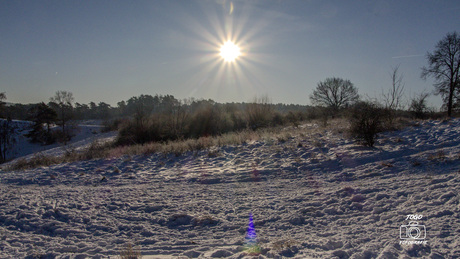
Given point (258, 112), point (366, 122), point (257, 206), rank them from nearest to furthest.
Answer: point (257, 206), point (366, 122), point (258, 112)

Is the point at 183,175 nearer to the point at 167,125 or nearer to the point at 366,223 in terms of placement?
the point at 366,223

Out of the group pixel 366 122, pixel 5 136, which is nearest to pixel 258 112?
pixel 366 122

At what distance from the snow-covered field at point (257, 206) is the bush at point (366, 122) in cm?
54

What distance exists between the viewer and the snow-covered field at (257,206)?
3727 mm

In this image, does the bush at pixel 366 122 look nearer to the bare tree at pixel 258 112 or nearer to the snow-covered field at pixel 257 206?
the snow-covered field at pixel 257 206

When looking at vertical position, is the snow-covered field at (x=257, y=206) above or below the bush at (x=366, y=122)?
below

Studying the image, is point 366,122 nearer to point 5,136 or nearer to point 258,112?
point 258,112

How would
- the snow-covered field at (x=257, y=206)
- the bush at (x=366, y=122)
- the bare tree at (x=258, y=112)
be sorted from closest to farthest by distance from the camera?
the snow-covered field at (x=257, y=206) < the bush at (x=366, y=122) < the bare tree at (x=258, y=112)

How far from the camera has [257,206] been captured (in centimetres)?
542

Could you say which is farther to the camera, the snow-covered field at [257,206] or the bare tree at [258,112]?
the bare tree at [258,112]

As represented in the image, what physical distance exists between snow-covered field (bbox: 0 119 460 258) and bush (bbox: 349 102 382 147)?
0.54m

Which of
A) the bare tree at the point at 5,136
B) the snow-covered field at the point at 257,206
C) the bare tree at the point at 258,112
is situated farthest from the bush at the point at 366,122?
the bare tree at the point at 5,136

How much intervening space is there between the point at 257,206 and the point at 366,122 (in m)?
6.72

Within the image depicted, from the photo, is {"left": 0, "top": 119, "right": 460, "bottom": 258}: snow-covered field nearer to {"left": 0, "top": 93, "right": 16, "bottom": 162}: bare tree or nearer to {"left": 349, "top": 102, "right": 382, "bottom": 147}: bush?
{"left": 349, "top": 102, "right": 382, "bottom": 147}: bush
